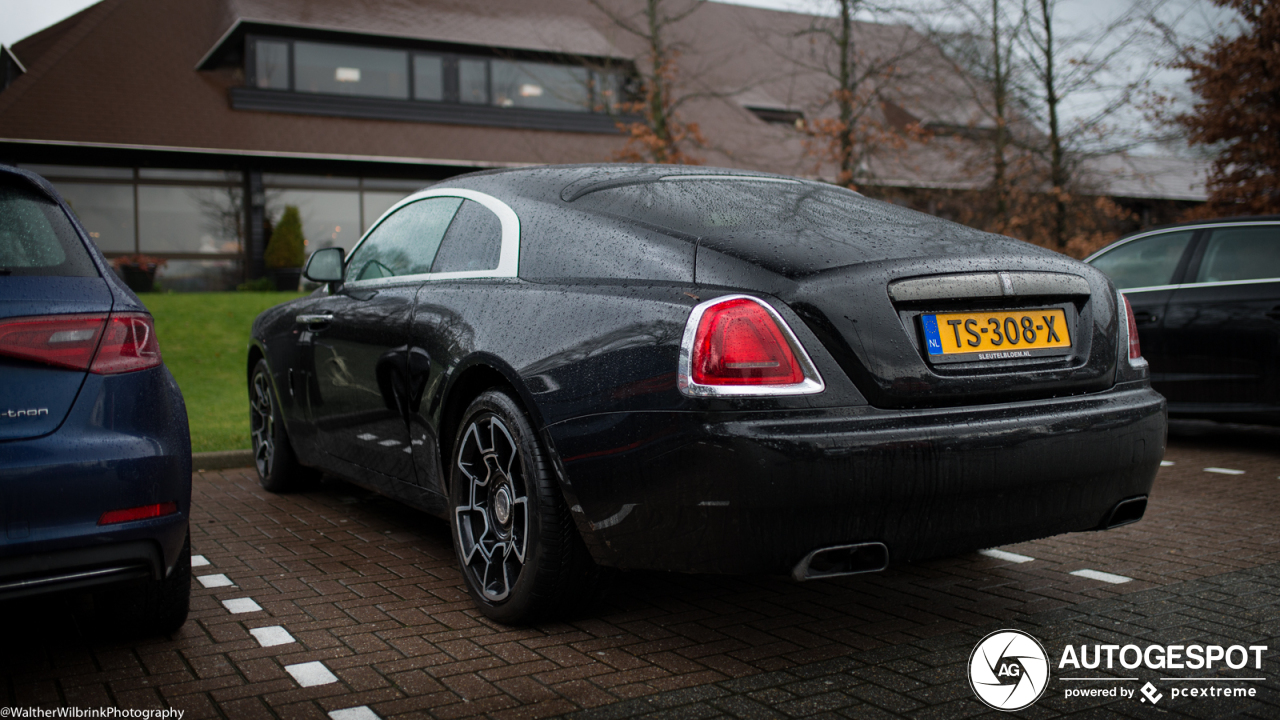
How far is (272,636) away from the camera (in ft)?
10.6

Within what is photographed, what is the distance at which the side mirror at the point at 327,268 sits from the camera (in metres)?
4.77

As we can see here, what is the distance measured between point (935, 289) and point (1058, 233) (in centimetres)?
1913

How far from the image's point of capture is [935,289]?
112 inches

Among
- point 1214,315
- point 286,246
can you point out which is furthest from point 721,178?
point 286,246

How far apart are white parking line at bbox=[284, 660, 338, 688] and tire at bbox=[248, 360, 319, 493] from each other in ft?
8.40

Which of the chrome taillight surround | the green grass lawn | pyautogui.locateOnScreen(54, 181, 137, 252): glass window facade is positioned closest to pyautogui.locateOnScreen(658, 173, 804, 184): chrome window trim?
the chrome taillight surround

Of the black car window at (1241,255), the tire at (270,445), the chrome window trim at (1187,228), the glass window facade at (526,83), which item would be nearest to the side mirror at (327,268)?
the tire at (270,445)

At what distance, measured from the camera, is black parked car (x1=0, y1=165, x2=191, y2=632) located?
8.51ft

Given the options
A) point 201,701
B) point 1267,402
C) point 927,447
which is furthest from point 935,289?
point 1267,402

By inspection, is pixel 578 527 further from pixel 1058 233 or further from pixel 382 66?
pixel 382 66

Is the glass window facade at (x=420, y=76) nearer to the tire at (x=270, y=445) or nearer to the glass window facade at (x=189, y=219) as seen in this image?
the glass window facade at (x=189, y=219)

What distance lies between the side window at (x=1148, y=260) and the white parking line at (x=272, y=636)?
631cm

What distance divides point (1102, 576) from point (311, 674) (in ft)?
9.32

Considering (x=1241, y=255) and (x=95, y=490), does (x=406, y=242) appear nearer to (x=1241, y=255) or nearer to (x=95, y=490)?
(x=95, y=490)
